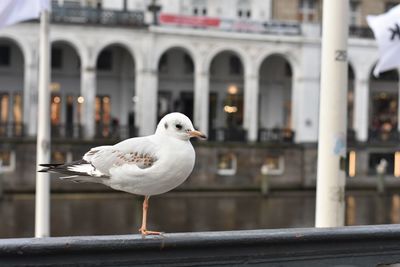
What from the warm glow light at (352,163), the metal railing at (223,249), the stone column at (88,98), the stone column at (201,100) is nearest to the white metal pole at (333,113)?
the metal railing at (223,249)

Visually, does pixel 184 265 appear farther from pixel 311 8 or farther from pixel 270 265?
pixel 311 8

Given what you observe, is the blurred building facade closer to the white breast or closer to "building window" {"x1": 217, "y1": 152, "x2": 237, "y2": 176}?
"building window" {"x1": 217, "y1": 152, "x2": 237, "y2": 176}

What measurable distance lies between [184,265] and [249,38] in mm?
37356

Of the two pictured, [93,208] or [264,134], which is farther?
[264,134]

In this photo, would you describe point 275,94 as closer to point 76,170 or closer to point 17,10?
point 17,10

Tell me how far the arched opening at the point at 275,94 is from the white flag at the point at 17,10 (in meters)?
32.2

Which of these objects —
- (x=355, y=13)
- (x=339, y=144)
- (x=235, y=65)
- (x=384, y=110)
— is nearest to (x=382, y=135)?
(x=384, y=110)

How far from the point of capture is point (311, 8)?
43.4m

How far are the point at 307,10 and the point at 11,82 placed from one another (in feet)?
67.8

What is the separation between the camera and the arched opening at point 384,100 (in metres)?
45.7

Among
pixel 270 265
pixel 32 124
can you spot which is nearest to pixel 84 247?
pixel 270 265

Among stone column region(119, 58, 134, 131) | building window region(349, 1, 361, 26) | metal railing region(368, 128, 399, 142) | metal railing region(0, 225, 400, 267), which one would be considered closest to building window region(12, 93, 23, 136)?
stone column region(119, 58, 134, 131)

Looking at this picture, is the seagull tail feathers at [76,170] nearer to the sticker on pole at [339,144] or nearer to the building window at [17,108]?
the sticker on pole at [339,144]

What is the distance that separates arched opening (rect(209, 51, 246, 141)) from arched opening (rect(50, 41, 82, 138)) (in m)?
9.30
